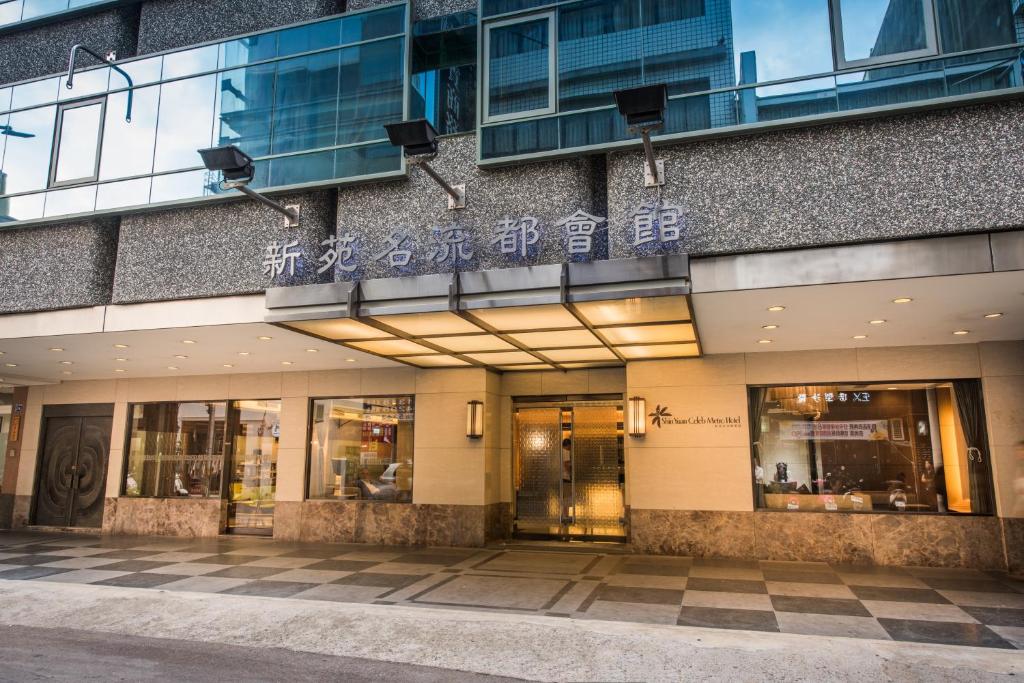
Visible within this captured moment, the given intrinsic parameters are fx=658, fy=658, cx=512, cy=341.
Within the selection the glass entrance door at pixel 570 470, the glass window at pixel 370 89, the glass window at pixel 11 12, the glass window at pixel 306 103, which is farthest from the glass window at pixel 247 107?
the glass entrance door at pixel 570 470

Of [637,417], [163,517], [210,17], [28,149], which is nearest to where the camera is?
[637,417]

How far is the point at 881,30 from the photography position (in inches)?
281

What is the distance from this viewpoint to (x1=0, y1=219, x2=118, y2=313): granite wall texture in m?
9.89

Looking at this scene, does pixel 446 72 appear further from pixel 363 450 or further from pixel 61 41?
pixel 61 41

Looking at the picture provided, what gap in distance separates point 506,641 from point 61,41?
42.7 ft

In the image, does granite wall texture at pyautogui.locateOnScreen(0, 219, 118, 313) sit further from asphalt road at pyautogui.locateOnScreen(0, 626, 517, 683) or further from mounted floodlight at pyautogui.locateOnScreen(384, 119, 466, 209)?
Answer: mounted floodlight at pyautogui.locateOnScreen(384, 119, 466, 209)

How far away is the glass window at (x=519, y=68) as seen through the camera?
27.8 ft

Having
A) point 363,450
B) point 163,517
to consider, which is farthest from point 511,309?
point 163,517

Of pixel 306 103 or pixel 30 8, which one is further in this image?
pixel 30 8

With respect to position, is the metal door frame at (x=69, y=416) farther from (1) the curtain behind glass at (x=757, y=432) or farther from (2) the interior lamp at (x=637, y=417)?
(1) the curtain behind glass at (x=757, y=432)

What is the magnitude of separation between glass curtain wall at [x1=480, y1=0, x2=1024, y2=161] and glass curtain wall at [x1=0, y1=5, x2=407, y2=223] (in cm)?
182

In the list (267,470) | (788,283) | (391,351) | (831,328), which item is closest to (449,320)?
(391,351)

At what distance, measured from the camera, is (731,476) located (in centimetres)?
1022

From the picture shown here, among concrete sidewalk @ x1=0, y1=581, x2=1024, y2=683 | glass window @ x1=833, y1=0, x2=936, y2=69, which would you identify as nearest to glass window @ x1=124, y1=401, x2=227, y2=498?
concrete sidewalk @ x1=0, y1=581, x2=1024, y2=683
